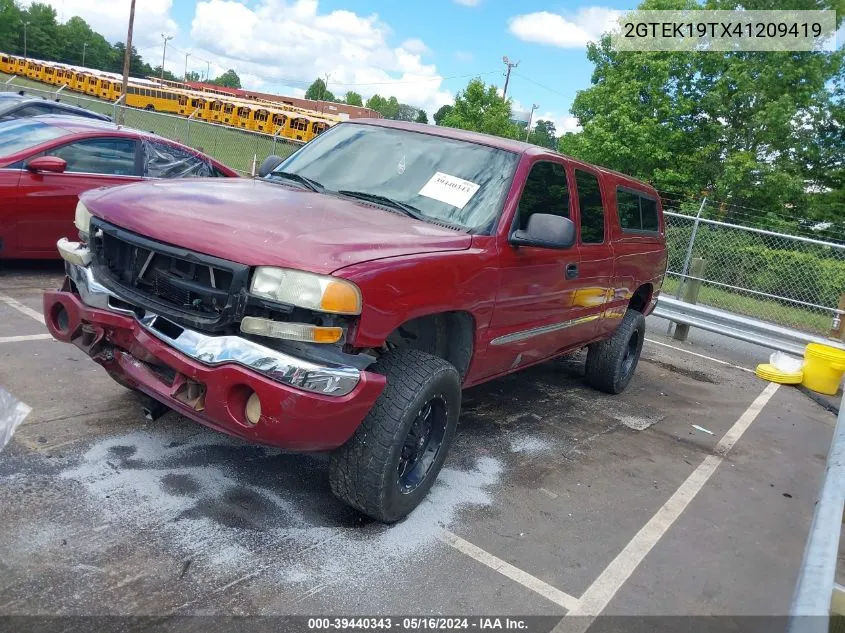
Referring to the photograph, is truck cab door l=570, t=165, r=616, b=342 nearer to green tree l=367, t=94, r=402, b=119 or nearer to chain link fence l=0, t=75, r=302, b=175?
chain link fence l=0, t=75, r=302, b=175

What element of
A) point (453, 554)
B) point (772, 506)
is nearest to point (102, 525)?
point (453, 554)

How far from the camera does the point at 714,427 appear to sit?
6.31m

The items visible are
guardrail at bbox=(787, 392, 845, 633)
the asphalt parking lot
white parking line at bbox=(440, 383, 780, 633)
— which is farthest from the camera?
white parking line at bbox=(440, 383, 780, 633)

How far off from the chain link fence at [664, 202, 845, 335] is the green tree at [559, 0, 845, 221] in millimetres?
17668

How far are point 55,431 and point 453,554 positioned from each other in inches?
88.8

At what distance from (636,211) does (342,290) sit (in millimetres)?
4161

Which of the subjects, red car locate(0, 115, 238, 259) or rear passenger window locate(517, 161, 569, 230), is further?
red car locate(0, 115, 238, 259)

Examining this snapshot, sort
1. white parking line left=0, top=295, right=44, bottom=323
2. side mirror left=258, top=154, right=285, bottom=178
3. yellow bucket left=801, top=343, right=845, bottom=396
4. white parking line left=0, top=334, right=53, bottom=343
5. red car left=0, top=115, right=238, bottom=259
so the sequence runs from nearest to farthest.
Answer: side mirror left=258, top=154, right=285, bottom=178, white parking line left=0, top=334, right=53, bottom=343, white parking line left=0, top=295, right=44, bottom=323, red car left=0, top=115, right=238, bottom=259, yellow bucket left=801, top=343, right=845, bottom=396

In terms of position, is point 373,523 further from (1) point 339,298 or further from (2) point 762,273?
(2) point 762,273

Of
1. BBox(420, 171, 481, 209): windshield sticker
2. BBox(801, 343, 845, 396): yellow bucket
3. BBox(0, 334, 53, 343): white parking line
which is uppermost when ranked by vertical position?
BBox(420, 171, 481, 209): windshield sticker

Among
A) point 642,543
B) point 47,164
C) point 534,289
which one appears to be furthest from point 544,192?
point 47,164

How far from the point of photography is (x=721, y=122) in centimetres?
3147

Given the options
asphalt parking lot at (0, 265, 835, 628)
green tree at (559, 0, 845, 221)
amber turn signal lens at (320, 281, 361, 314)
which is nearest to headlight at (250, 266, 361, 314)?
amber turn signal lens at (320, 281, 361, 314)

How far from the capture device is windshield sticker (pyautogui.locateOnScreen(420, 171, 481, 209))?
403 centimetres
